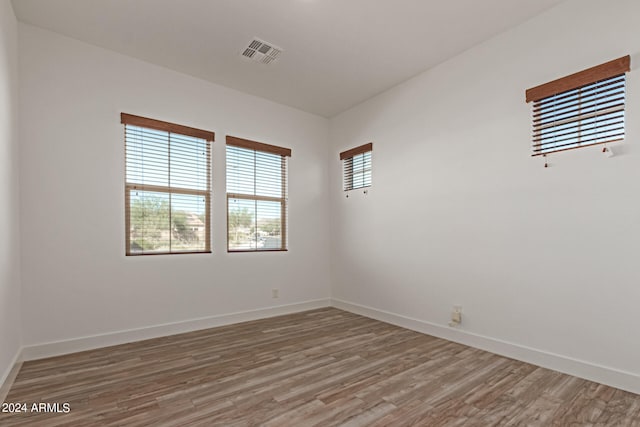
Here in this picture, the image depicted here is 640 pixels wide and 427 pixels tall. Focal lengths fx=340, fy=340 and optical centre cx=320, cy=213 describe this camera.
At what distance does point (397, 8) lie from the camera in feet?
9.11

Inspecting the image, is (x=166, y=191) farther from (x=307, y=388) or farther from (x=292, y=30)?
(x=307, y=388)

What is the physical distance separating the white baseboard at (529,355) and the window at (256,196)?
1809mm

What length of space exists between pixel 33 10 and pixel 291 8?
2123mm

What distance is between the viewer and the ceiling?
2.74 metres

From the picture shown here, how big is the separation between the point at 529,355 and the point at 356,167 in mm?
2918

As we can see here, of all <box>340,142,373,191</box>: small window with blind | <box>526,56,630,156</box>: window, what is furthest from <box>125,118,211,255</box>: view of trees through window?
<box>526,56,630,156</box>: window

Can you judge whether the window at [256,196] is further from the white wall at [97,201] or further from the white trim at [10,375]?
the white trim at [10,375]

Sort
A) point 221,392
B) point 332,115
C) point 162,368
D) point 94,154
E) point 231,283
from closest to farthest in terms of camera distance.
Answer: point 221,392 → point 162,368 → point 94,154 → point 231,283 → point 332,115

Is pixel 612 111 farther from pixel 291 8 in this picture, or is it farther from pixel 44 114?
pixel 44 114

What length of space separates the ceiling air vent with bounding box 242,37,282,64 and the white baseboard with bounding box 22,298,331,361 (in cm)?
291

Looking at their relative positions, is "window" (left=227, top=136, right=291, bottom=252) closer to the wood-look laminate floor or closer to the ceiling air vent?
the ceiling air vent

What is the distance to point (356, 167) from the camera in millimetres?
4746

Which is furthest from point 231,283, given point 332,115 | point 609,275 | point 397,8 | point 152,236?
point 609,275

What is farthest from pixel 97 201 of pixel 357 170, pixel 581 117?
pixel 581 117
